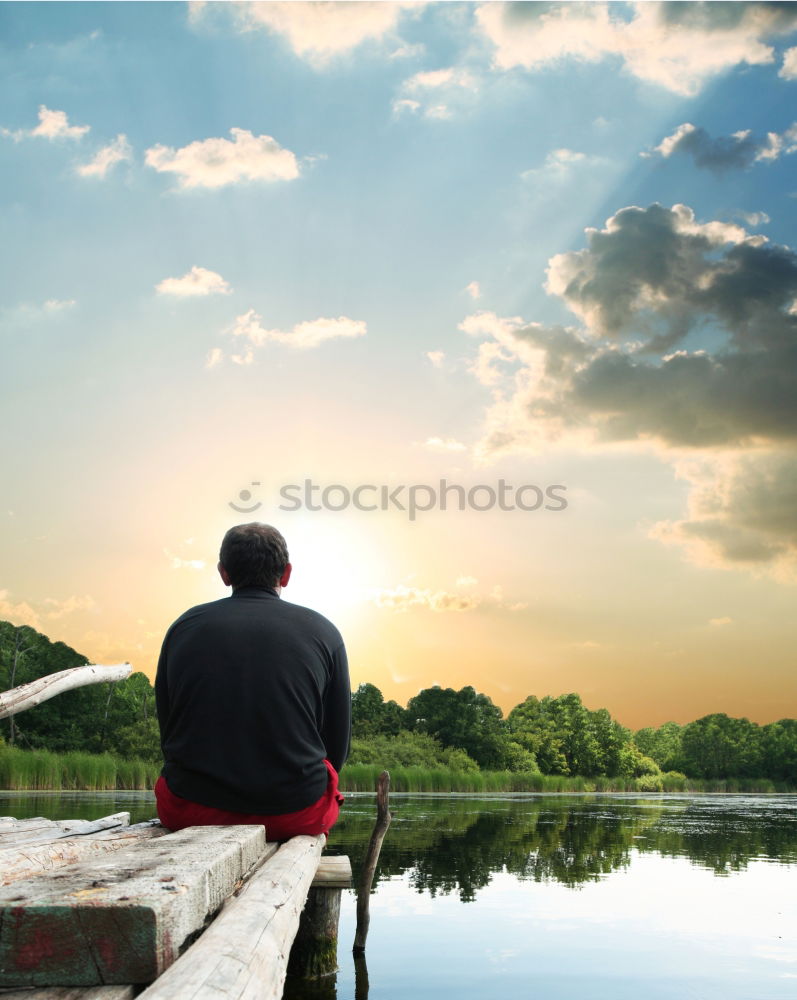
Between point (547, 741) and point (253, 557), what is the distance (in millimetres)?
71327

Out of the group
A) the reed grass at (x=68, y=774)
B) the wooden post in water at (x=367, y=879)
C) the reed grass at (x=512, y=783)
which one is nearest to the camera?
the wooden post in water at (x=367, y=879)

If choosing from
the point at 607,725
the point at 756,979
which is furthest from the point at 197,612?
the point at 607,725

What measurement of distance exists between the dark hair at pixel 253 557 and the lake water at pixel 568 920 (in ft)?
10.2

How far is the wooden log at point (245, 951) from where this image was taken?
56.7 inches

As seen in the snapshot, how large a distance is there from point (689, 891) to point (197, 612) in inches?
348

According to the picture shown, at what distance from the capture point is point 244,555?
380 centimetres

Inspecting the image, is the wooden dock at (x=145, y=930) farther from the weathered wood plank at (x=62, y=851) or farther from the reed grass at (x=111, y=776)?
the reed grass at (x=111, y=776)

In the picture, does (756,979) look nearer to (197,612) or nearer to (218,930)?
(197,612)

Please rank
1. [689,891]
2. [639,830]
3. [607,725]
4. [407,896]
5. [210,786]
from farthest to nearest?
[607,725]
[639,830]
[689,891]
[407,896]
[210,786]

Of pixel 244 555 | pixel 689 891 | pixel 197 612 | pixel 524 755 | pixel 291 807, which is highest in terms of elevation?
pixel 244 555

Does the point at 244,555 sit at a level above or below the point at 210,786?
above

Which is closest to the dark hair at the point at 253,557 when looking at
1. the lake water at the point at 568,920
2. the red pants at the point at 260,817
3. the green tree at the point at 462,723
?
the red pants at the point at 260,817

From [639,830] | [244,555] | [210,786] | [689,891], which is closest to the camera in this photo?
[210,786]

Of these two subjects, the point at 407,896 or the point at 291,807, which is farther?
the point at 407,896
